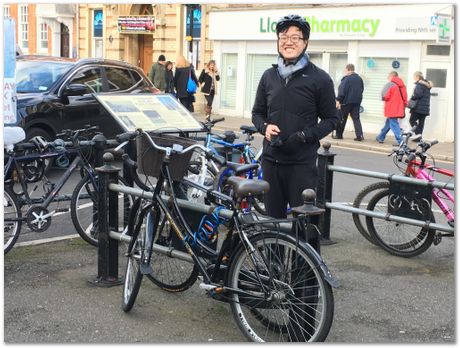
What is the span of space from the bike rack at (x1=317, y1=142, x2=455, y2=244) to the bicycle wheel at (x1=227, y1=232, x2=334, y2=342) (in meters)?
2.05

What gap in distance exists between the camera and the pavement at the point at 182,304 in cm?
441

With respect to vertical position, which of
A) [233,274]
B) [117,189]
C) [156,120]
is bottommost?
[233,274]

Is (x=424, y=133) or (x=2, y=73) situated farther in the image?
(x=424, y=133)

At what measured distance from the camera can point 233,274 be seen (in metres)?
4.19

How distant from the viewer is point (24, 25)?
3750cm

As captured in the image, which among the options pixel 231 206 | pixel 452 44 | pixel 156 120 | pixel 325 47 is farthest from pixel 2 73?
pixel 325 47

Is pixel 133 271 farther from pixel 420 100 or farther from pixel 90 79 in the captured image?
pixel 420 100

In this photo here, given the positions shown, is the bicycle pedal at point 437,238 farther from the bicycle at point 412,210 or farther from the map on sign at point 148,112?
the map on sign at point 148,112

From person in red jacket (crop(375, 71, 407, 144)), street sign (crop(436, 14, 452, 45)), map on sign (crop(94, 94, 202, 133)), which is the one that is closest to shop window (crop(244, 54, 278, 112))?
person in red jacket (crop(375, 71, 407, 144))

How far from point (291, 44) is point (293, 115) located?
0.50 meters

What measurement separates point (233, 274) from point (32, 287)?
1.86 metres

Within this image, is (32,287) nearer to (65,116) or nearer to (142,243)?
(142,243)

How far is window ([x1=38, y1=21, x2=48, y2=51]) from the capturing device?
3641cm

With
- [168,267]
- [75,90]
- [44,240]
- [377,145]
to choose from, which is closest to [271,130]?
[168,267]
